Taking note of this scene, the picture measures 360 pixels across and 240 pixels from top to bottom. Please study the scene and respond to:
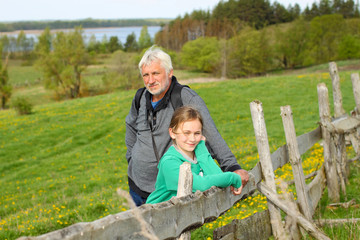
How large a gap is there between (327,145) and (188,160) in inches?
149

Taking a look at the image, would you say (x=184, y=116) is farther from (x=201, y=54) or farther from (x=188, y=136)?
(x=201, y=54)

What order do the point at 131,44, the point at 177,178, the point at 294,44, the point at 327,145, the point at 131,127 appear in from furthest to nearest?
Result: 1. the point at 131,44
2. the point at 294,44
3. the point at 327,145
4. the point at 131,127
5. the point at 177,178

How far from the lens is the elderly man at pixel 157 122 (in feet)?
11.5

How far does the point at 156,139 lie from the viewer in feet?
12.1

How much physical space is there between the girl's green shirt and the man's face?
30.3 inches

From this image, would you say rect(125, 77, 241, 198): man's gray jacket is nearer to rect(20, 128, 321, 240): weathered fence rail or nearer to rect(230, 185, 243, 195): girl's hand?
rect(230, 185, 243, 195): girl's hand

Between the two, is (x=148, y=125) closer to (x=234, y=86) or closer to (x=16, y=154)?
(x=16, y=154)

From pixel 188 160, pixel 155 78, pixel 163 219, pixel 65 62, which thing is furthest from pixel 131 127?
pixel 65 62

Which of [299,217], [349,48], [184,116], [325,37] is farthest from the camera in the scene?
[325,37]

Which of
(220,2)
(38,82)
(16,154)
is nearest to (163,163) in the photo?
(16,154)

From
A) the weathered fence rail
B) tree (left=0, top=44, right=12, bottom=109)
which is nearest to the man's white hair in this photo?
the weathered fence rail

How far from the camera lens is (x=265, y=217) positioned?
12.8 feet

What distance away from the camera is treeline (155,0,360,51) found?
98500 mm

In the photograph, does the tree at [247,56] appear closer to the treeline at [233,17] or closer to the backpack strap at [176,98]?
the treeline at [233,17]
